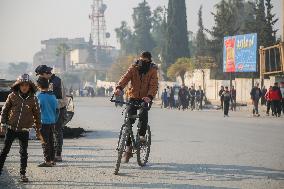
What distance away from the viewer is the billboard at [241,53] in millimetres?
41781

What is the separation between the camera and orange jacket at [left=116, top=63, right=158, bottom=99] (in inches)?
358

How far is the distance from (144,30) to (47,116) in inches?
4539

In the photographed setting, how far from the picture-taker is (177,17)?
8594cm

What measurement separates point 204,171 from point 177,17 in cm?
7856

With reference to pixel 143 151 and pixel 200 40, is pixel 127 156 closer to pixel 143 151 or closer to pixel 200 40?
pixel 143 151

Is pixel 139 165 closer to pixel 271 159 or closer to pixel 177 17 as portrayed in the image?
pixel 271 159

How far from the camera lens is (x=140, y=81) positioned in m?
9.14

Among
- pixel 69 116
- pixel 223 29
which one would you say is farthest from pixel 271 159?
pixel 223 29

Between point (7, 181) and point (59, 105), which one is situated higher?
point (59, 105)

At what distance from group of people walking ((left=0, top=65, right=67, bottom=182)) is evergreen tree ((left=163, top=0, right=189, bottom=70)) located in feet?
253

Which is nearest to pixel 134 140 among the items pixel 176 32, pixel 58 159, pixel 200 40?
pixel 58 159

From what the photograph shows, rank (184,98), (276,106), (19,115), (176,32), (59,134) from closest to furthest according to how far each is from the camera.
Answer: (19,115) → (59,134) → (276,106) → (184,98) → (176,32)

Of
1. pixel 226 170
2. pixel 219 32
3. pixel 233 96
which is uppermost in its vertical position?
pixel 219 32

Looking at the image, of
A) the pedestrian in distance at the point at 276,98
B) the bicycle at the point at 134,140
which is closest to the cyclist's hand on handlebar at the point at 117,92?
the bicycle at the point at 134,140
